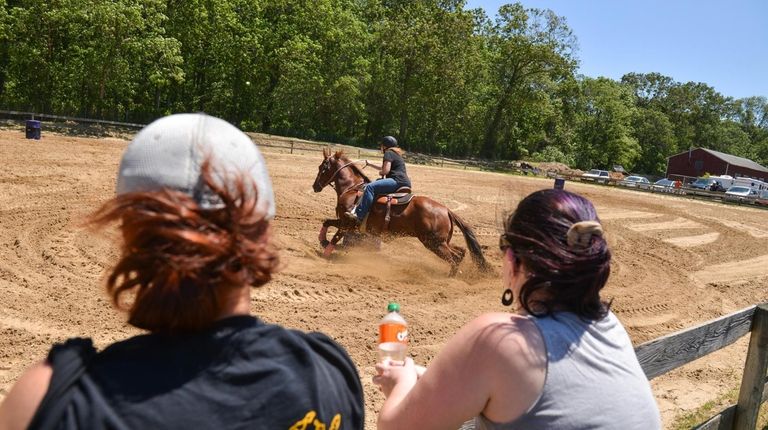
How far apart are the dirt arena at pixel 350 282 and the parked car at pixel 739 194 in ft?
71.6

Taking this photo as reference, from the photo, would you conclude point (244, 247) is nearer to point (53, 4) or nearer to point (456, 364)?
point (456, 364)

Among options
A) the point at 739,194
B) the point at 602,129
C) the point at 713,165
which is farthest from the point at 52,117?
the point at 713,165

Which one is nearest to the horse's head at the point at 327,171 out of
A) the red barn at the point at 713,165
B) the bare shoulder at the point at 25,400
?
the bare shoulder at the point at 25,400

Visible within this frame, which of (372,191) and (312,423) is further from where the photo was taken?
(372,191)

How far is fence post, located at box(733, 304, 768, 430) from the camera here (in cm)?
465

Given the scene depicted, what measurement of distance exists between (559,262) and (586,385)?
0.41m

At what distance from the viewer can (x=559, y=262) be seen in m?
2.00

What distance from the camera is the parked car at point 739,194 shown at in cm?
3809

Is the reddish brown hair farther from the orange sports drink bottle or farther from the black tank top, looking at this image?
the orange sports drink bottle

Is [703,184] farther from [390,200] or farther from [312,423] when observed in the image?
[312,423]

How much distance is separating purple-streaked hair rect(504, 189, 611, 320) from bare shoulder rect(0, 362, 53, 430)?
1483 millimetres

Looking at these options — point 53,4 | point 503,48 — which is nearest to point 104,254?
point 53,4

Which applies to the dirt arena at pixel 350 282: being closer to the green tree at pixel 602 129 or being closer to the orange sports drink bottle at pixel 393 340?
the orange sports drink bottle at pixel 393 340

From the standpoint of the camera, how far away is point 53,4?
33.4m
